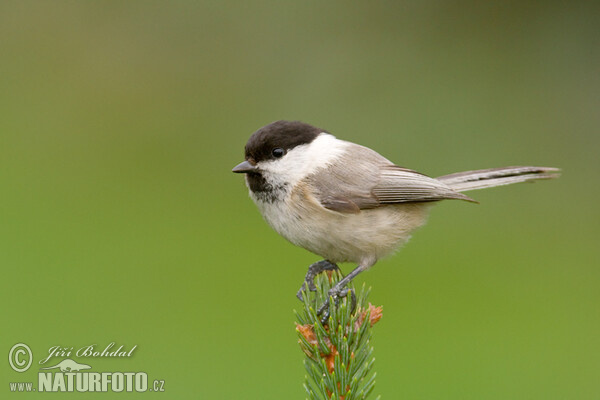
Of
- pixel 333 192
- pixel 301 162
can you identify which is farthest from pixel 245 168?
pixel 333 192

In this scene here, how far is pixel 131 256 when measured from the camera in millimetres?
4328

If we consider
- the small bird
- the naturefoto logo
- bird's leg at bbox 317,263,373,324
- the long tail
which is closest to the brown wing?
the small bird

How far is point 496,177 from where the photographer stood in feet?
8.77

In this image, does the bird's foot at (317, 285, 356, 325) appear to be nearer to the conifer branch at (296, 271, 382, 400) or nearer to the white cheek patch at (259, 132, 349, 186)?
the conifer branch at (296, 271, 382, 400)

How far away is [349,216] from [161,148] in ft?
10.4

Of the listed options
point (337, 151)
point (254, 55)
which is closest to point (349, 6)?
point (254, 55)

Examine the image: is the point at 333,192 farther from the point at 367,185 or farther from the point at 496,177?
the point at 496,177

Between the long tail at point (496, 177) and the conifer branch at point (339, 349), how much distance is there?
81cm

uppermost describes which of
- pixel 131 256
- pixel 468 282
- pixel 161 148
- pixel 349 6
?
pixel 349 6

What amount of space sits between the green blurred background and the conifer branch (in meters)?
1.31

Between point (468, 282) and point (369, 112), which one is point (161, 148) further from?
point (468, 282)

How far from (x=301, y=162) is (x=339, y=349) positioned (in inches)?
30.1

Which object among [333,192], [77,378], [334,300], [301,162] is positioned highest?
[301,162]

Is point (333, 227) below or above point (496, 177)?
below
